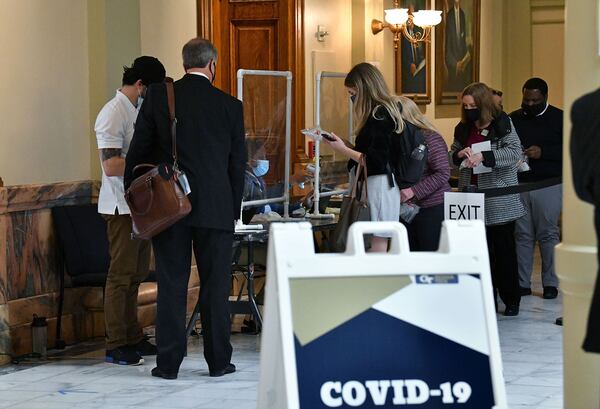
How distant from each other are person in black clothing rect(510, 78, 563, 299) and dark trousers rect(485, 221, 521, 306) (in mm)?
746

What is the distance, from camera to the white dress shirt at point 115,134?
6.39 meters

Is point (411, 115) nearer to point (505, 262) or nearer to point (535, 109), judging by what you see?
point (505, 262)

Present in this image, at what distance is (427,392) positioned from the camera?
11.4ft

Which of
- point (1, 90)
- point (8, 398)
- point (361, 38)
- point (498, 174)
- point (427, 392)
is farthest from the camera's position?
point (361, 38)

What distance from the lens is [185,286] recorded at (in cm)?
611

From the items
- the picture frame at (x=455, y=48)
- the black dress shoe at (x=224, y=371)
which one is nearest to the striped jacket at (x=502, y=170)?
the black dress shoe at (x=224, y=371)

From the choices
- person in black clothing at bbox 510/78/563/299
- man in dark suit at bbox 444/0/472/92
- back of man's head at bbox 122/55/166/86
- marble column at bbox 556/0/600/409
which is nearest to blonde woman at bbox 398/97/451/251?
back of man's head at bbox 122/55/166/86

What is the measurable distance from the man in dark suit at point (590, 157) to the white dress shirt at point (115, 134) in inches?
148

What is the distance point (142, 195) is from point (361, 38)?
5.86 metres

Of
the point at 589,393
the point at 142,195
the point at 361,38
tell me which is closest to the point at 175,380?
the point at 142,195

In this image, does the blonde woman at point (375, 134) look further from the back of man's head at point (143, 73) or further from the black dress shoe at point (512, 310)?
the black dress shoe at point (512, 310)

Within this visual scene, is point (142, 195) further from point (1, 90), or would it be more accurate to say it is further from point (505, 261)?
point (505, 261)

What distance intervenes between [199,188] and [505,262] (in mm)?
3095

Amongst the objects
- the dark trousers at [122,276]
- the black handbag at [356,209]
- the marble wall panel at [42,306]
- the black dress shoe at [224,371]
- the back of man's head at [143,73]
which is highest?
the back of man's head at [143,73]
